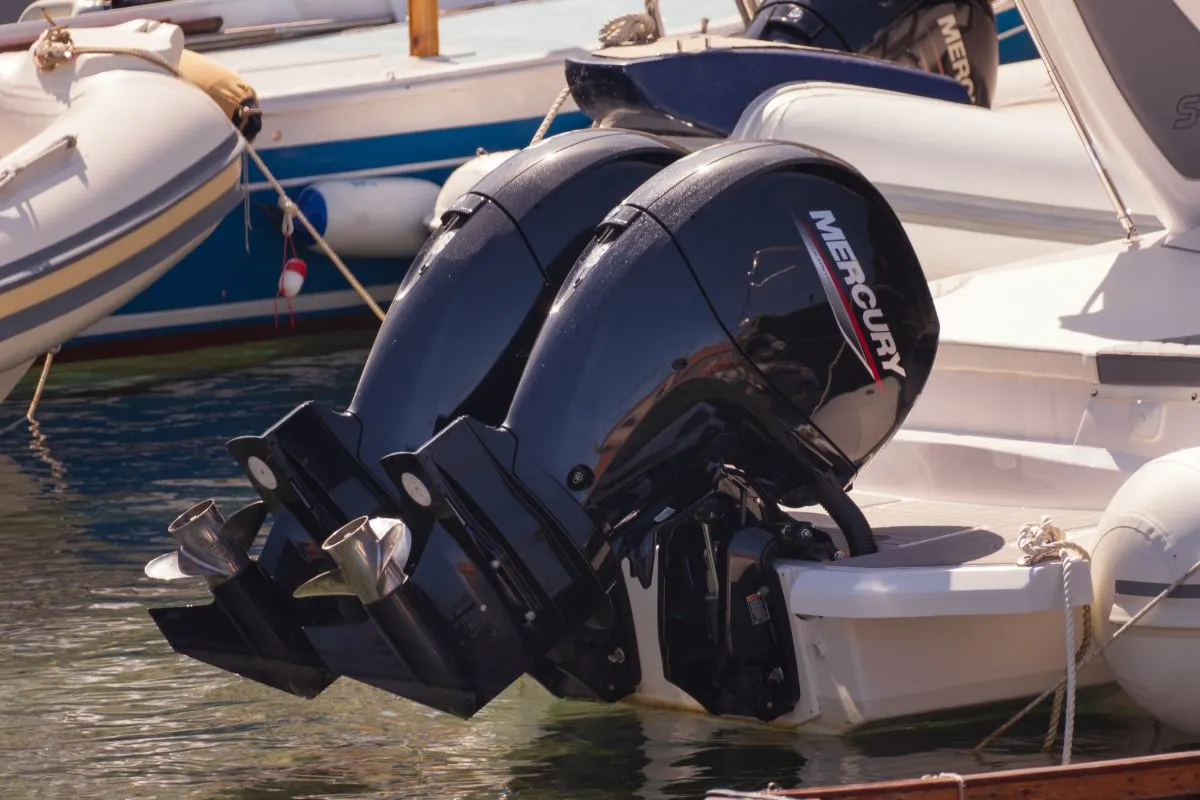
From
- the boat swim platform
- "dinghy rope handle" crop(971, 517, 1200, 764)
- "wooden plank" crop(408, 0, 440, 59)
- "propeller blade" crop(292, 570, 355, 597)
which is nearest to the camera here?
"propeller blade" crop(292, 570, 355, 597)

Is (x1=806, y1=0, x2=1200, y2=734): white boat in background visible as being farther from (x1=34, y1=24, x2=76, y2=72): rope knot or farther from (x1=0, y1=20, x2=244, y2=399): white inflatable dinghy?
(x1=34, y1=24, x2=76, y2=72): rope knot

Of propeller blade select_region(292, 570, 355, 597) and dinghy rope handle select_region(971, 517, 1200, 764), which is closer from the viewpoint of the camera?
propeller blade select_region(292, 570, 355, 597)

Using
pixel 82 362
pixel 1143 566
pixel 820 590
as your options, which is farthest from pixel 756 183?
pixel 82 362

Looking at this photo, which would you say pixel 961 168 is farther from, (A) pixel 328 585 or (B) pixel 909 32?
(A) pixel 328 585

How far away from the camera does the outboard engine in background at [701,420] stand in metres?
3.43

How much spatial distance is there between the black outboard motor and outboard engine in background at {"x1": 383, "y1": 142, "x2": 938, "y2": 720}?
3731 mm

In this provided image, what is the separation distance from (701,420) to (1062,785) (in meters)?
0.87

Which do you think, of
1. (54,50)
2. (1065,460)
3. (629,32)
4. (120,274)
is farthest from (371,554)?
(54,50)

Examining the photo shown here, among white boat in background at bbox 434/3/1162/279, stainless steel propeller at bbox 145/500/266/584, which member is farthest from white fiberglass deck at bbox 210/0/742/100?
stainless steel propeller at bbox 145/500/266/584

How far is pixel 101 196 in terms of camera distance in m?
6.64

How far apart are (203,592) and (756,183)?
2.27m

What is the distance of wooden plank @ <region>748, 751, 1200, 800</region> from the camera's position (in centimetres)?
318

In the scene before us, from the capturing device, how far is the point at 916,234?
6086 mm

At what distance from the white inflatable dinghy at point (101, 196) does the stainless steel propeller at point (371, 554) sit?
333 centimetres
